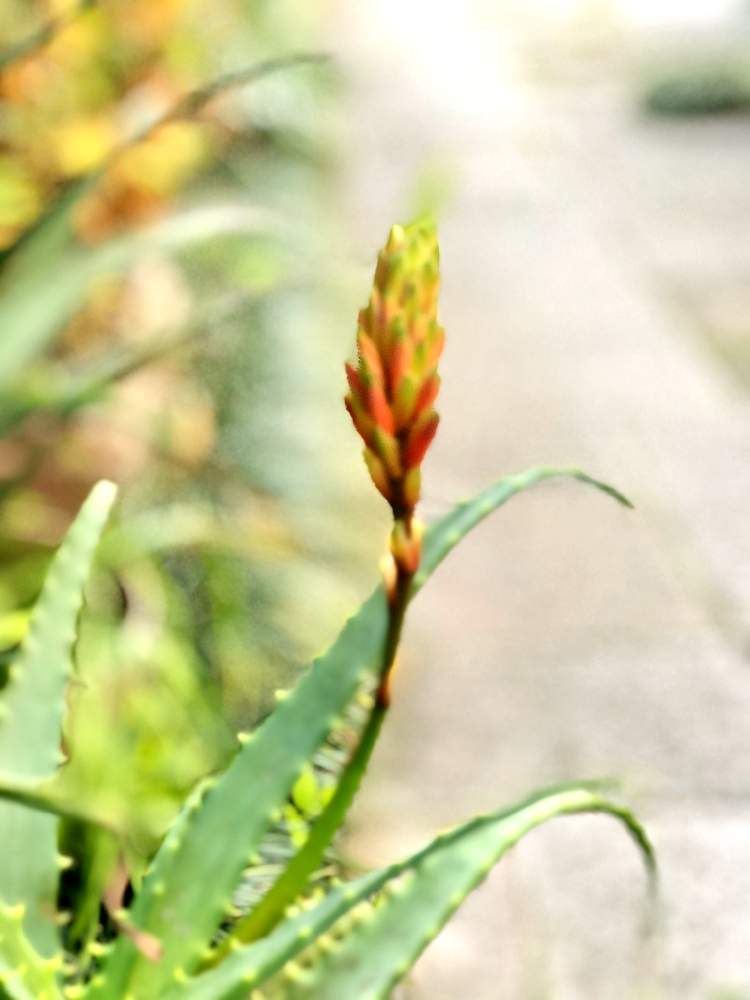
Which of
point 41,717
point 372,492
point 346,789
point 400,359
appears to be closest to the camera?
point 400,359

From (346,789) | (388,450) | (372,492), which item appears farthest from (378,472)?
(372,492)

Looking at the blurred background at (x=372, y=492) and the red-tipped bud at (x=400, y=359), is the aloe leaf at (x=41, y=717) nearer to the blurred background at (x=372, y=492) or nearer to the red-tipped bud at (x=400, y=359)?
the blurred background at (x=372, y=492)

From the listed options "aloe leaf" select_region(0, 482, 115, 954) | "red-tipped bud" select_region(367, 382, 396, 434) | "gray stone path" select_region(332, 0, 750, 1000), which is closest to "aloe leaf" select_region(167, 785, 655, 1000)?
"aloe leaf" select_region(0, 482, 115, 954)

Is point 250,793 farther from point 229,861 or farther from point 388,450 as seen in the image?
point 388,450

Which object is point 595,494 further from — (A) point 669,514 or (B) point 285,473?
(B) point 285,473

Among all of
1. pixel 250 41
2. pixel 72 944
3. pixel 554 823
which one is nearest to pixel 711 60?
pixel 250 41

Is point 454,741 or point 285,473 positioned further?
point 285,473

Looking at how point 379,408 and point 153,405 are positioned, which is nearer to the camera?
point 379,408

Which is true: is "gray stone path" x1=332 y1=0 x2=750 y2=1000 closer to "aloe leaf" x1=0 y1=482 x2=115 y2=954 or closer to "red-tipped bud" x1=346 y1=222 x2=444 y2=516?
"red-tipped bud" x1=346 y1=222 x2=444 y2=516
